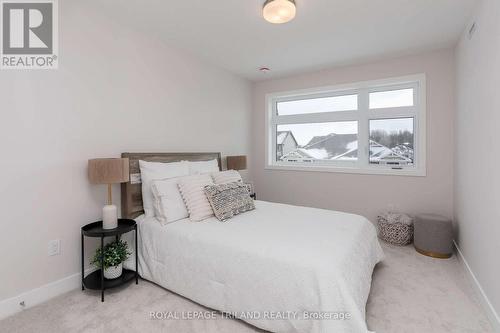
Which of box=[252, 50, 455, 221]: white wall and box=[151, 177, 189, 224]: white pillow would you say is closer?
box=[151, 177, 189, 224]: white pillow

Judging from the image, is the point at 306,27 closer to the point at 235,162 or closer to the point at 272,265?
the point at 235,162

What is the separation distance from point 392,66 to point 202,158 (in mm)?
2852

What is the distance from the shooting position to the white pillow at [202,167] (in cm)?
281

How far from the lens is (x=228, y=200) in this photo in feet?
7.63

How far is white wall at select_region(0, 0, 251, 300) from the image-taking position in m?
1.75

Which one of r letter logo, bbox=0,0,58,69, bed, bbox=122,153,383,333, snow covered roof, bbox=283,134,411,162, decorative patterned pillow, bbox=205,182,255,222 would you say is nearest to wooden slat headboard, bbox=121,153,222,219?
bed, bbox=122,153,383,333

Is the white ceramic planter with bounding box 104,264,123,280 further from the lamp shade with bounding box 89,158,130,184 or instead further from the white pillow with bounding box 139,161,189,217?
the lamp shade with bounding box 89,158,130,184

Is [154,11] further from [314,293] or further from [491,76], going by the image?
[491,76]

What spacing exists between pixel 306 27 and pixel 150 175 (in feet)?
7.10

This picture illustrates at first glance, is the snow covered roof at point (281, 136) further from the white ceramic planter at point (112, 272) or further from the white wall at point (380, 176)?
the white ceramic planter at point (112, 272)

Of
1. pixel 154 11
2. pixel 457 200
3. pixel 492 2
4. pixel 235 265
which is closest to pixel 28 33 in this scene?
pixel 154 11

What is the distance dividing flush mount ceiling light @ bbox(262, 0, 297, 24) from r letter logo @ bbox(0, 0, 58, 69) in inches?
67.2

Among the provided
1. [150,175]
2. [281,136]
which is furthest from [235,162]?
[150,175]

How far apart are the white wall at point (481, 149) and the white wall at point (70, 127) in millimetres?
2908
